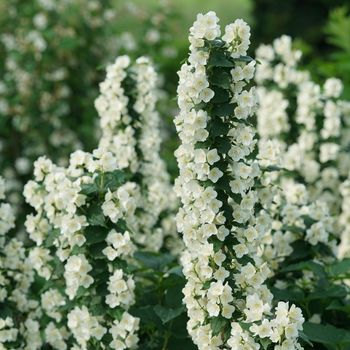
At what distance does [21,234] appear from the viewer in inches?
267

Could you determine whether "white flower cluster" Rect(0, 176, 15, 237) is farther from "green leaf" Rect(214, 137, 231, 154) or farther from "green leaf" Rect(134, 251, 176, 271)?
"green leaf" Rect(214, 137, 231, 154)

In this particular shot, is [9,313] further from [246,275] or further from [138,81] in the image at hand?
[138,81]

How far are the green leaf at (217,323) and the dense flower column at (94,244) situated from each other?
1.49 feet

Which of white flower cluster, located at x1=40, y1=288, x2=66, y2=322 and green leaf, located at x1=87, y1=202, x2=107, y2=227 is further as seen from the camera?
white flower cluster, located at x1=40, y1=288, x2=66, y2=322

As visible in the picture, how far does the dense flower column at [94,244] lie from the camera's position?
2.76m

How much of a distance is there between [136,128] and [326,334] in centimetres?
150

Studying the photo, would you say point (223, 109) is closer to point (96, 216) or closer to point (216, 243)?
point (216, 243)

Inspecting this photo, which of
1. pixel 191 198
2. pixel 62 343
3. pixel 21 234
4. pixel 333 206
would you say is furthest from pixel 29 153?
pixel 191 198

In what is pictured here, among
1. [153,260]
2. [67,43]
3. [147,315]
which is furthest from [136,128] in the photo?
[67,43]

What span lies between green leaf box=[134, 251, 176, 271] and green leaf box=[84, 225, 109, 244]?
1.45 ft

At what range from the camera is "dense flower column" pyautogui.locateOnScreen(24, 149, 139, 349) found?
2.76 meters

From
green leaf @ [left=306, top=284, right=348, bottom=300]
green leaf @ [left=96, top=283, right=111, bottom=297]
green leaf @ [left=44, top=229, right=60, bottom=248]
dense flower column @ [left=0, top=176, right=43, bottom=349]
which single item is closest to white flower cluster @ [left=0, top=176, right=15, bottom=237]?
dense flower column @ [left=0, top=176, right=43, bottom=349]

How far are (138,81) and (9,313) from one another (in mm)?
1359

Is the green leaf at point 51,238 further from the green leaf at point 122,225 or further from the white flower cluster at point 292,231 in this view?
the white flower cluster at point 292,231
